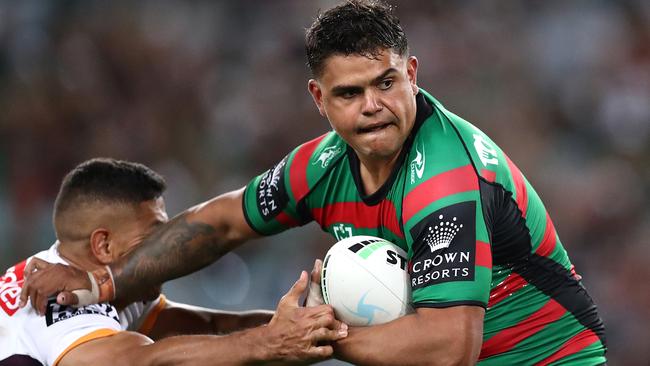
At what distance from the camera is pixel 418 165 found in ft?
14.8

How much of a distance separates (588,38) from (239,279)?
4550 millimetres

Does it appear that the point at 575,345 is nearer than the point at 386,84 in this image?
No

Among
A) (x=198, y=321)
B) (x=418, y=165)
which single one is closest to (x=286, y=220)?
(x=198, y=321)

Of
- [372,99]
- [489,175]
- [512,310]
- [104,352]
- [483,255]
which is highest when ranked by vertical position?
[372,99]

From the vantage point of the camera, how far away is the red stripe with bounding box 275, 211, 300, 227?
550 centimetres

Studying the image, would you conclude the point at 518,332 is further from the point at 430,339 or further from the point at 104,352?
the point at 104,352

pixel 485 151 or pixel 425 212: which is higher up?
pixel 485 151

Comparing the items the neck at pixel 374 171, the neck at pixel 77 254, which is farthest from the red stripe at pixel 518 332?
the neck at pixel 77 254

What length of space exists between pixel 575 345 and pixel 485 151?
1178 millimetres

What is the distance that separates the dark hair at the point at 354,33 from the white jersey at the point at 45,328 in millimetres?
1629

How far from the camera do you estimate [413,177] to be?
4.50m

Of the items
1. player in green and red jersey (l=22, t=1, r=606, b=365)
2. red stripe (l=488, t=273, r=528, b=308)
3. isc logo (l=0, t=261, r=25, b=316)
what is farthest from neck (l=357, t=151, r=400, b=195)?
isc logo (l=0, t=261, r=25, b=316)

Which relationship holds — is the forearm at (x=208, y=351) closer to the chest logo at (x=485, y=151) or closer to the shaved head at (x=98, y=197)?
the shaved head at (x=98, y=197)

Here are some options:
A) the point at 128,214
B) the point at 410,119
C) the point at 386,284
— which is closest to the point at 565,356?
the point at 386,284
